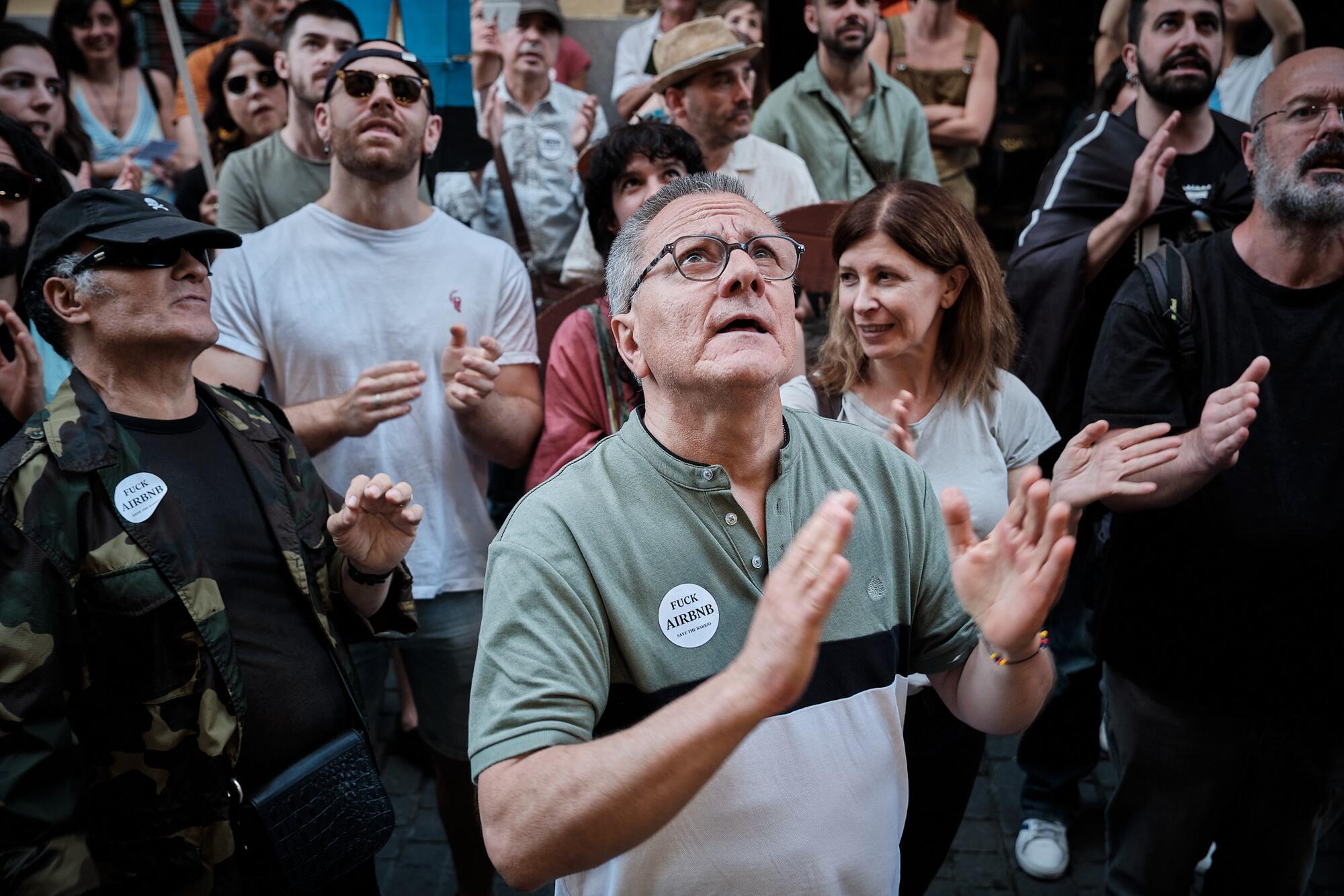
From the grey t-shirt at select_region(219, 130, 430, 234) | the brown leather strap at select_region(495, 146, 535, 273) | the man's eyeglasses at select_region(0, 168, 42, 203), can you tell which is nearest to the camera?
the man's eyeglasses at select_region(0, 168, 42, 203)

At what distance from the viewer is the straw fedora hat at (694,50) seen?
4.42 metres

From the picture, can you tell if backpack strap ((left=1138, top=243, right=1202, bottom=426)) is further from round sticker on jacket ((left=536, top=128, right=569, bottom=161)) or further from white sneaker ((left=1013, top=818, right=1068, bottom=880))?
round sticker on jacket ((left=536, top=128, right=569, bottom=161))

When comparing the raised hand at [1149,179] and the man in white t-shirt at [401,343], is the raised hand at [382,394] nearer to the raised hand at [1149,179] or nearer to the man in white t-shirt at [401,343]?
the man in white t-shirt at [401,343]

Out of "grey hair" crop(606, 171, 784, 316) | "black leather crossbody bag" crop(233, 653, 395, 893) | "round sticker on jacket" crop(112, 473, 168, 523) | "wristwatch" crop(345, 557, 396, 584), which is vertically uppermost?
"grey hair" crop(606, 171, 784, 316)

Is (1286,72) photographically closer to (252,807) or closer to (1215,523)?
(1215,523)

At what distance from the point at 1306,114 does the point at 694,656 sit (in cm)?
246

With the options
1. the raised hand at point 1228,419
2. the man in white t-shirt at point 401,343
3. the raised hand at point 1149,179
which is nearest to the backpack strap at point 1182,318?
the raised hand at point 1228,419

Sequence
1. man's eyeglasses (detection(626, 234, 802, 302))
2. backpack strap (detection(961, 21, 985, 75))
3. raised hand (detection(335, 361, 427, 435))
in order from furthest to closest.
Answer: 1. backpack strap (detection(961, 21, 985, 75))
2. raised hand (detection(335, 361, 427, 435))
3. man's eyeglasses (detection(626, 234, 802, 302))

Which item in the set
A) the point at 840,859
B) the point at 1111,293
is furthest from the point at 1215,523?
the point at 840,859

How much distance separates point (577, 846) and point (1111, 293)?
312 cm

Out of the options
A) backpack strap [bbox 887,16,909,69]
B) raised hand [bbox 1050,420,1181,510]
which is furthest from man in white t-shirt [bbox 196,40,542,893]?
backpack strap [bbox 887,16,909,69]

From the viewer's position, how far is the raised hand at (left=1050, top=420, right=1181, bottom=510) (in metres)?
2.53

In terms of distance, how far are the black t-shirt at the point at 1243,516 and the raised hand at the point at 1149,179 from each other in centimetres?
73

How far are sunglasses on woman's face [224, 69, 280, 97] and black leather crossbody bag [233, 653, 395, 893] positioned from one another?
3.47 metres
